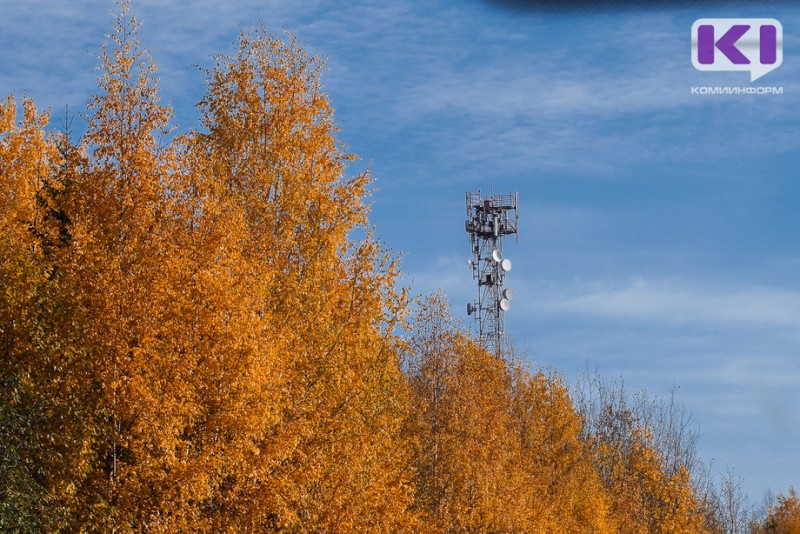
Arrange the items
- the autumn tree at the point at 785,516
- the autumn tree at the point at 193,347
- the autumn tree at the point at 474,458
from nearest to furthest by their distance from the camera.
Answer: the autumn tree at the point at 193,347 → the autumn tree at the point at 474,458 → the autumn tree at the point at 785,516

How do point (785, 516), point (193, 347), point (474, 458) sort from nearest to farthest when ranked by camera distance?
point (193, 347)
point (474, 458)
point (785, 516)

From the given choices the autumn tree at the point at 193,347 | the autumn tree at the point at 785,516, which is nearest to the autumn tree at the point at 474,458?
the autumn tree at the point at 193,347

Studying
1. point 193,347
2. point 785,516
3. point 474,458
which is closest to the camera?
point 193,347

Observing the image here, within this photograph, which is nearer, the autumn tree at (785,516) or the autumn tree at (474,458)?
the autumn tree at (474,458)

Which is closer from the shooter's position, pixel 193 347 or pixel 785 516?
pixel 193 347

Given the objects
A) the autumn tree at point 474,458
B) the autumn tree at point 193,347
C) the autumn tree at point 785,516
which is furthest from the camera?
the autumn tree at point 785,516

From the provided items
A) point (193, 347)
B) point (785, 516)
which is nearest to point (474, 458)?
point (193, 347)

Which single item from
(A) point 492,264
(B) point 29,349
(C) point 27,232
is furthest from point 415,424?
(A) point 492,264

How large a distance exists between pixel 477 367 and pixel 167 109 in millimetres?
20653

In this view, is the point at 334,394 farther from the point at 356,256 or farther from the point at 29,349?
the point at 29,349

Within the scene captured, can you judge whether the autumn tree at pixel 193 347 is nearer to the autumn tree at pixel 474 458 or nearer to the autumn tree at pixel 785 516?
the autumn tree at pixel 474 458

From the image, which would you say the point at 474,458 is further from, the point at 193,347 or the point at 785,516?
the point at 785,516

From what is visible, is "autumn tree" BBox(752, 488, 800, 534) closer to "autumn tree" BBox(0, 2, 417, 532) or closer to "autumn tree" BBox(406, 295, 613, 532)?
"autumn tree" BBox(406, 295, 613, 532)

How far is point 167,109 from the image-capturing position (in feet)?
78.6
